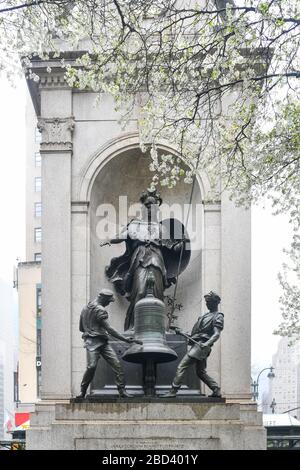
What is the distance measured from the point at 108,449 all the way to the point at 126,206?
8486 mm

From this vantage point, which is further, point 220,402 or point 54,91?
point 54,91

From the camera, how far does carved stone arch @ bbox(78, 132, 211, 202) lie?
2473cm

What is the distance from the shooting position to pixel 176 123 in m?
19.5

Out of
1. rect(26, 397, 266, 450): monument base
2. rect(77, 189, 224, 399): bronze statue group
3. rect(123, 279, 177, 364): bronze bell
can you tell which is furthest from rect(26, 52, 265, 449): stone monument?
rect(26, 397, 266, 450): monument base

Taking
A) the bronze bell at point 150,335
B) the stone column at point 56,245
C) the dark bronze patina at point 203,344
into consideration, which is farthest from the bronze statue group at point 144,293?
the stone column at point 56,245

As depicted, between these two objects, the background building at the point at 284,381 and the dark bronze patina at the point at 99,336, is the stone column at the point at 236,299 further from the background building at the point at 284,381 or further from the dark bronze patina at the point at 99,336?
the background building at the point at 284,381

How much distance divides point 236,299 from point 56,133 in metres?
5.82

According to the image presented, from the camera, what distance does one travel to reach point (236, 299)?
2411cm

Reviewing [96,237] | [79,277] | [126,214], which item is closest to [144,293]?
[79,277]

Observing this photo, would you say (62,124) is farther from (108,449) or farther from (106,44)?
(108,449)

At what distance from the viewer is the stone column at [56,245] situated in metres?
24.0

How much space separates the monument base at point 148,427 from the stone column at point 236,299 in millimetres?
3829

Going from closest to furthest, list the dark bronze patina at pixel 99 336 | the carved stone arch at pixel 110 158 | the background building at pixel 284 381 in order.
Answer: the dark bronze patina at pixel 99 336 < the carved stone arch at pixel 110 158 < the background building at pixel 284 381
